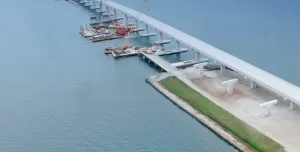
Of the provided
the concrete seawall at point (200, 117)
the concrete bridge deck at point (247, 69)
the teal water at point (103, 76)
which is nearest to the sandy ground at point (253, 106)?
the concrete bridge deck at point (247, 69)

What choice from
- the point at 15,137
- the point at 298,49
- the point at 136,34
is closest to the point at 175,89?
the point at 15,137

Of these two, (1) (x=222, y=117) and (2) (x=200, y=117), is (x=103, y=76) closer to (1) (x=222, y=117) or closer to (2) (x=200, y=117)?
(2) (x=200, y=117)

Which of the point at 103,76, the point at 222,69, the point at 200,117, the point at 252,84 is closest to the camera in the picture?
the point at 200,117

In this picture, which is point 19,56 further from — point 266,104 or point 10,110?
point 266,104

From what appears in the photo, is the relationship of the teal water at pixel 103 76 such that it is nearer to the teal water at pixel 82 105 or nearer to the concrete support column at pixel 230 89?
the teal water at pixel 82 105

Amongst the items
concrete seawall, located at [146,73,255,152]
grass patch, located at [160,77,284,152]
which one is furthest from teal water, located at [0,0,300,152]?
grass patch, located at [160,77,284,152]

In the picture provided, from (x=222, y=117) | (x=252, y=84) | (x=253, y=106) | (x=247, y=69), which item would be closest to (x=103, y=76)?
→ (x=247, y=69)

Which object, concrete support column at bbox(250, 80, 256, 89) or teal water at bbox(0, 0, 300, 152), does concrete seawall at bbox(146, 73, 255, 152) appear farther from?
concrete support column at bbox(250, 80, 256, 89)
